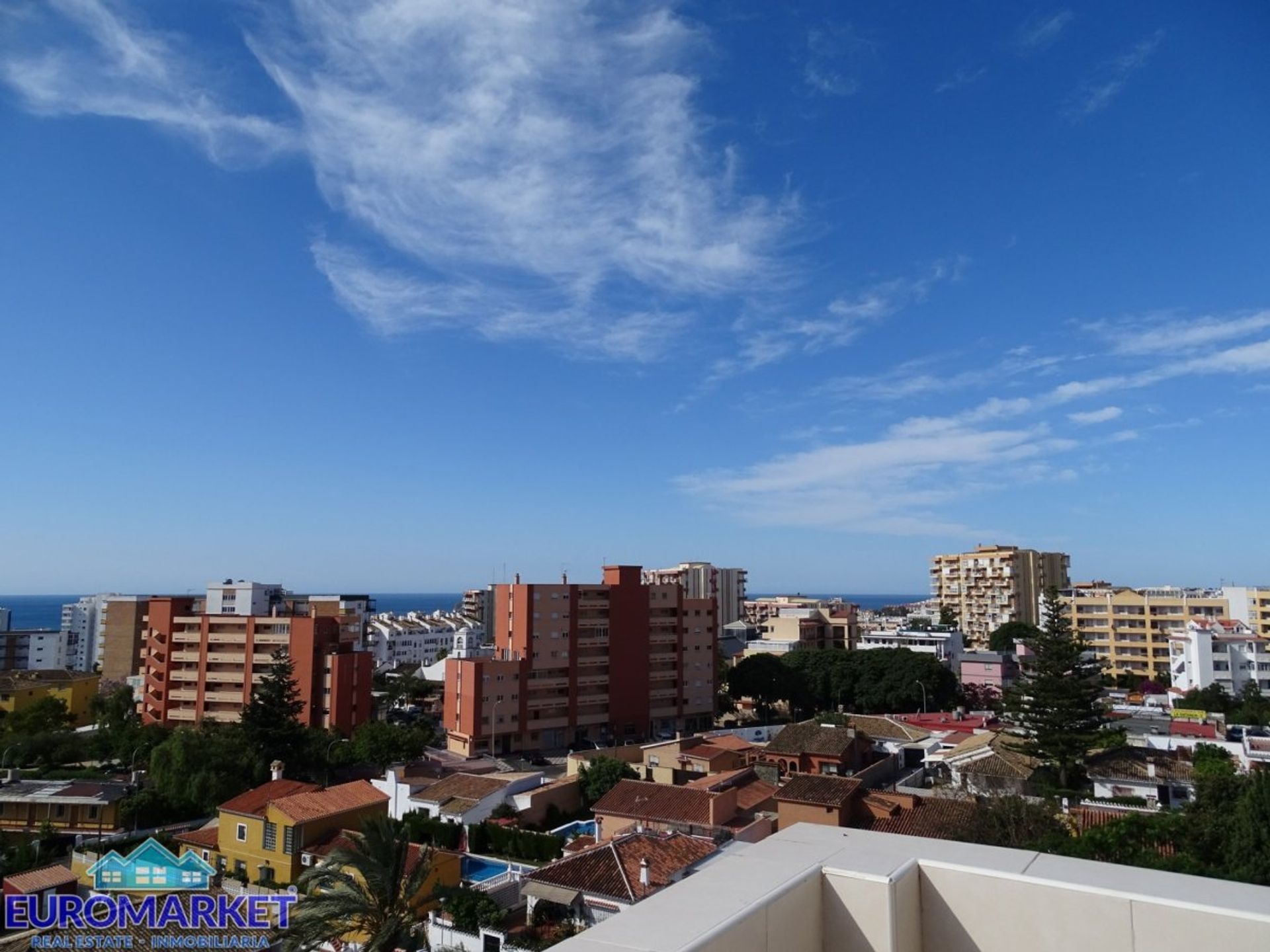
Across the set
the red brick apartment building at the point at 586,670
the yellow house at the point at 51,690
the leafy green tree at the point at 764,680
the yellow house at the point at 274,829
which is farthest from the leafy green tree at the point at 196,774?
the leafy green tree at the point at 764,680

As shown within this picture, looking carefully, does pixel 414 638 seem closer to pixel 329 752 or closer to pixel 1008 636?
pixel 329 752

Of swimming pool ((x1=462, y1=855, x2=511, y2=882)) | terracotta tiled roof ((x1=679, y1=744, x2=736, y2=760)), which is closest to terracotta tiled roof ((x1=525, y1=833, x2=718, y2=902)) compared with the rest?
swimming pool ((x1=462, y1=855, x2=511, y2=882))

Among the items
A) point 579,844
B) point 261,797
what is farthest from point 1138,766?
point 261,797

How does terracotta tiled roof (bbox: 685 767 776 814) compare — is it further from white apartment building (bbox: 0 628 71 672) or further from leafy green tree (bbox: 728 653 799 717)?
white apartment building (bbox: 0 628 71 672)

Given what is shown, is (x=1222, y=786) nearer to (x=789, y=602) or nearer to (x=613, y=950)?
(x=613, y=950)

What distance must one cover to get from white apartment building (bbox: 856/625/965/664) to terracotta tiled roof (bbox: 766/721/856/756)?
76.0 ft

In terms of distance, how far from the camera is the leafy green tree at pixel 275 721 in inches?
1211

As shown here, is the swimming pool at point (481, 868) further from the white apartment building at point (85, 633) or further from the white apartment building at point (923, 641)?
the white apartment building at point (85, 633)

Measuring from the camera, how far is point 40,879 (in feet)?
56.7

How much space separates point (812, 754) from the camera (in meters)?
29.2

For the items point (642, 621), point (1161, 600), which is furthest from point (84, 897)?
point (1161, 600)

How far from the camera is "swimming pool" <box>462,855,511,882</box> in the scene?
1827 cm

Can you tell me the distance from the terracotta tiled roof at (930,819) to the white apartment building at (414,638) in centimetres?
5702

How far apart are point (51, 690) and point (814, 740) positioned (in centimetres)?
3938
